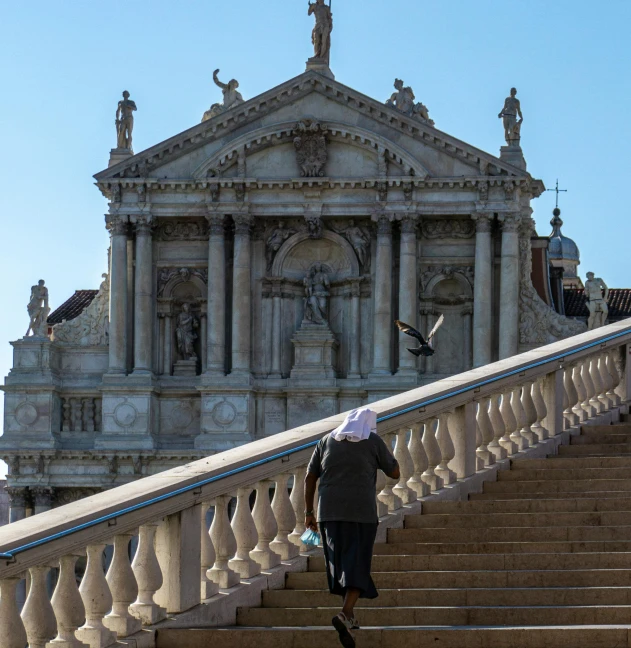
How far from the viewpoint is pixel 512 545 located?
11.3 meters

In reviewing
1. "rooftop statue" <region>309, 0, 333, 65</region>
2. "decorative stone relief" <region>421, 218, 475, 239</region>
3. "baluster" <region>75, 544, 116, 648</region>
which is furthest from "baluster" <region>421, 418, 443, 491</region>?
"rooftop statue" <region>309, 0, 333, 65</region>

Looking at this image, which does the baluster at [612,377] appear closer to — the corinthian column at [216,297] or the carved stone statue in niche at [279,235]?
the corinthian column at [216,297]

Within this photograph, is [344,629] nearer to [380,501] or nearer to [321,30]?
[380,501]

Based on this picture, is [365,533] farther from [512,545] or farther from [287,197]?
[287,197]

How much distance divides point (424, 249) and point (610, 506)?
31107 mm

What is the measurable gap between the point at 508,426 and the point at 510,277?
1095 inches

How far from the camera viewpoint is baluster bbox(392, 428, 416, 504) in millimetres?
12977

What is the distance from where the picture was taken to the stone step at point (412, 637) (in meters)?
9.61

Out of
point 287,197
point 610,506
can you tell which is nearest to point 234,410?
point 287,197

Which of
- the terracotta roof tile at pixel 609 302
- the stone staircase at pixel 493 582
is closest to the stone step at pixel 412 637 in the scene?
the stone staircase at pixel 493 582

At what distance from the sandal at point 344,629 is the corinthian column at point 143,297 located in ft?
110

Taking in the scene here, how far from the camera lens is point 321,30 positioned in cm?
4466

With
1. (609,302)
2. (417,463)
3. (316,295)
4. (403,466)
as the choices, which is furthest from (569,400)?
(609,302)

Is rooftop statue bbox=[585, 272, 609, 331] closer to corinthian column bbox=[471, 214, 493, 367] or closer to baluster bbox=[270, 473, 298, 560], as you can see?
corinthian column bbox=[471, 214, 493, 367]
